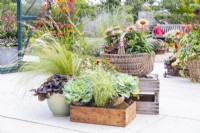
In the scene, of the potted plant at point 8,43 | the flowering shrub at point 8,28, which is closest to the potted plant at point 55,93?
A: the potted plant at point 8,43

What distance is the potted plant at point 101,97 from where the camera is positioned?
2838 mm

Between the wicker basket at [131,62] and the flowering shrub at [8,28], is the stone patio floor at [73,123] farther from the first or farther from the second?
the flowering shrub at [8,28]

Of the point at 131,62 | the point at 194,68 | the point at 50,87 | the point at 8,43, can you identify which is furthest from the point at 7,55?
the point at 131,62

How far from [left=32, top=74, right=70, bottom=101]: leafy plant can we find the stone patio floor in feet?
0.69

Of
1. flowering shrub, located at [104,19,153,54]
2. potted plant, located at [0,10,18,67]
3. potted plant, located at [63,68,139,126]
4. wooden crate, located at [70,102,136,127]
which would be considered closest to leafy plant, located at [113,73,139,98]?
potted plant, located at [63,68,139,126]

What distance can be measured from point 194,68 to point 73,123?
8.58 ft

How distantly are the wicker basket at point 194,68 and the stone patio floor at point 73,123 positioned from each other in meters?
0.76

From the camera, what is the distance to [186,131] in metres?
2.74

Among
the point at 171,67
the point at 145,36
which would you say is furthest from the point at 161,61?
the point at 145,36

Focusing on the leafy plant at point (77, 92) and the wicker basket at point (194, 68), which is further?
the wicker basket at point (194, 68)

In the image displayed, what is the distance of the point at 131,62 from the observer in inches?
128

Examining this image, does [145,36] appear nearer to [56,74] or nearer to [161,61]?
[56,74]

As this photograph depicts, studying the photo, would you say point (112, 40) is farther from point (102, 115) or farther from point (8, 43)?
point (8, 43)

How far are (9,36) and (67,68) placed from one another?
11.6 feet
